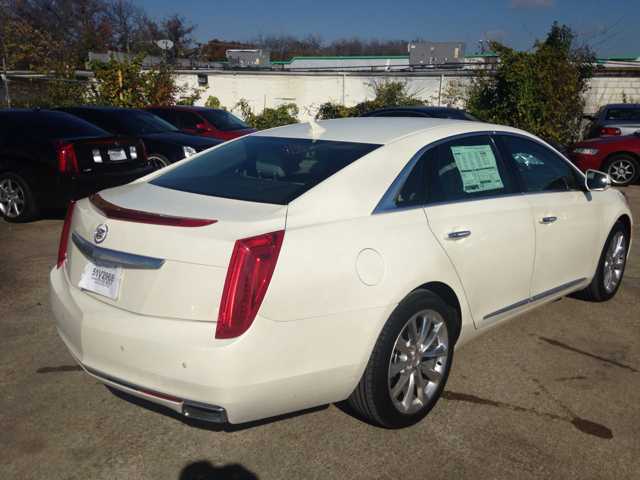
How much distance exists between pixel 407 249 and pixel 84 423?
1924 millimetres

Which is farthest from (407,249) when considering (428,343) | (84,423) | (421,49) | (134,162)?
(421,49)

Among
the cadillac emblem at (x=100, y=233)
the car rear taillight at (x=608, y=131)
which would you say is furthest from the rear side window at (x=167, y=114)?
the cadillac emblem at (x=100, y=233)

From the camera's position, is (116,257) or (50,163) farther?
(50,163)

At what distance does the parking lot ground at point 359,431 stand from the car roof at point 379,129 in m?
1.55

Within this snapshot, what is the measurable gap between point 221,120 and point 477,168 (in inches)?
395

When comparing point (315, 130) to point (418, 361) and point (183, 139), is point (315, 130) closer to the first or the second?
point (418, 361)

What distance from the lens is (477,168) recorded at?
3.59 meters

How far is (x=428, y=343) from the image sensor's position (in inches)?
120

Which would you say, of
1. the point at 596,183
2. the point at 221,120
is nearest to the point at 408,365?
the point at 596,183

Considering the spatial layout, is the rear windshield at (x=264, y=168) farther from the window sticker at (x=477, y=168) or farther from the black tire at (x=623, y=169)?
the black tire at (x=623, y=169)

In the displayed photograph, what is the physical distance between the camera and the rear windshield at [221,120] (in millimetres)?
12586

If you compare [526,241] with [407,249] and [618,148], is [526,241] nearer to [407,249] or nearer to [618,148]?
[407,249]

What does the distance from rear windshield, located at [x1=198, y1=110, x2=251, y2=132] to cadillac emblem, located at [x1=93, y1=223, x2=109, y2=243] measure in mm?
10063

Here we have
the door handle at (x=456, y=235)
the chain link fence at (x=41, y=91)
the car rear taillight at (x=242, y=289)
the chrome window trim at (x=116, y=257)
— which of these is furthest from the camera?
the chain link fence at (x=41, y=91)
